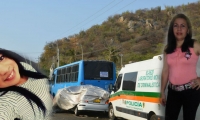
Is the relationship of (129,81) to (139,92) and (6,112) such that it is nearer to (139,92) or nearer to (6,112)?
(139,92)

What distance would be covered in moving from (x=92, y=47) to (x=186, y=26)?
86912mm

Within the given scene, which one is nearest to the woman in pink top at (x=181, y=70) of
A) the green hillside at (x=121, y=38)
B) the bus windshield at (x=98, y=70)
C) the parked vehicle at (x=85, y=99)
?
the parked vehicle at (x=85, y=99)

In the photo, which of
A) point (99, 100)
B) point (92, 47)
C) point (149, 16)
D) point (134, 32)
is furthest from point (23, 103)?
point (149, 16)

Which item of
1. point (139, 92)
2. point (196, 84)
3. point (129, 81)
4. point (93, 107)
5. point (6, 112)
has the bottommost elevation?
point (93, 107)

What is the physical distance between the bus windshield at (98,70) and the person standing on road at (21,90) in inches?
718

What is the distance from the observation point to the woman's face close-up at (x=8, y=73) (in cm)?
134

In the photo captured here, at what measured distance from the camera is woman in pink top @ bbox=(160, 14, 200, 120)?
144 inches

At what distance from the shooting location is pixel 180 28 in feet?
12.3

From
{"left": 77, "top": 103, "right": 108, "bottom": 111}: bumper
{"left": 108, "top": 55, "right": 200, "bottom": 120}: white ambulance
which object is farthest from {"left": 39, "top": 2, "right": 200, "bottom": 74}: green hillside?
{"left": 108, "top": 55, "right": 200, "bottom": 120}: white ambulance

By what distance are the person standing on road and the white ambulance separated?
675 cm

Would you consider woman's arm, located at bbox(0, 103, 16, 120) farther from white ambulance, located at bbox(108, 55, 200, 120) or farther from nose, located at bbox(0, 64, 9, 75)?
white ambulance, located at bbox(108, 55, 200, 120)

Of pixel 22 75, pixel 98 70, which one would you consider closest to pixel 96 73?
pixel 98 70

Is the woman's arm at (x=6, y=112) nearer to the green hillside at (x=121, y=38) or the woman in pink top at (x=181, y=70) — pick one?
the woman in pink top at (x=181, y=70)

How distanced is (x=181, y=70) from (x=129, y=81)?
8052 mm
